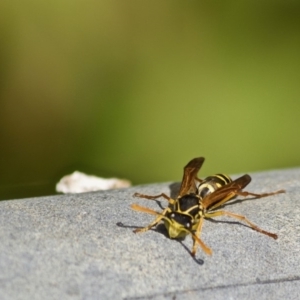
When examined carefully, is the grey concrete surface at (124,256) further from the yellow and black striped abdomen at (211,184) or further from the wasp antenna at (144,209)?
the yellow and black striped abdomen at (211,184)

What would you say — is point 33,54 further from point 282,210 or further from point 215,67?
→ point 282,210

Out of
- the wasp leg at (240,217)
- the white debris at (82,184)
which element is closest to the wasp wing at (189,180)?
the wasp leg at (240,217)

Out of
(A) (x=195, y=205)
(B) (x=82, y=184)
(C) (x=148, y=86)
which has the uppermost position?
(C) (x=148, y=86)

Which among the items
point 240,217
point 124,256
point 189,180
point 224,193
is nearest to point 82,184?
point 189,180

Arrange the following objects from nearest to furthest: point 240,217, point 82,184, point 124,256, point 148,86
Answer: point 124,256 → point 240,217 → point 82,184 → point 148,86

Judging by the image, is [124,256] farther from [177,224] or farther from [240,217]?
[240,217]

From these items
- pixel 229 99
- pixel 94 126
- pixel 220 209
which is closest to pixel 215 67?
pixel 229 99
